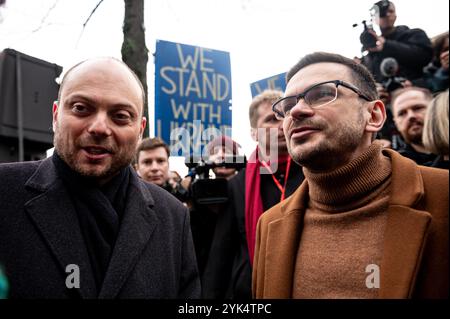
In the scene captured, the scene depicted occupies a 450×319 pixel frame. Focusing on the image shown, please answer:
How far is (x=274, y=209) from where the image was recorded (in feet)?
6.79

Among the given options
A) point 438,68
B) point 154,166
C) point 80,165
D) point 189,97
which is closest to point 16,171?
point 80,165

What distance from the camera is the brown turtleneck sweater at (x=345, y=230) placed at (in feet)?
5.30

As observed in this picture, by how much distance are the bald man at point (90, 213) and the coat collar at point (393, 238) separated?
0.39m

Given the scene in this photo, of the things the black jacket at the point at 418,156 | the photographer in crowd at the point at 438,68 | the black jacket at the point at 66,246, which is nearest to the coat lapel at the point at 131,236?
the black jacket at the point at 66,246

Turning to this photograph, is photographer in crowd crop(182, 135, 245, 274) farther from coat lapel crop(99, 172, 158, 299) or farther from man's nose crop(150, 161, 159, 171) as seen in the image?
coat lapel crop(99, 172, 158, 299)

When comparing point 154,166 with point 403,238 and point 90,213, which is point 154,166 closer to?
point 90,213

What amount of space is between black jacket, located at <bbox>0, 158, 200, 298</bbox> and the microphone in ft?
6.97

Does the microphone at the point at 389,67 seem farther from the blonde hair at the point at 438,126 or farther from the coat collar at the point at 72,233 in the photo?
the coat collar at the point at 72,233

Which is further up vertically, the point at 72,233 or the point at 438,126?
the point at 438,126

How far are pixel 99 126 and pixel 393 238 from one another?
1.13 metres

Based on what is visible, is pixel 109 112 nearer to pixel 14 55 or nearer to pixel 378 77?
pixel 14 55

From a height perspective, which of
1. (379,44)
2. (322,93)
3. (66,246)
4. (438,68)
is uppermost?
(379,44)

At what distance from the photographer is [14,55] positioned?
2.15m
